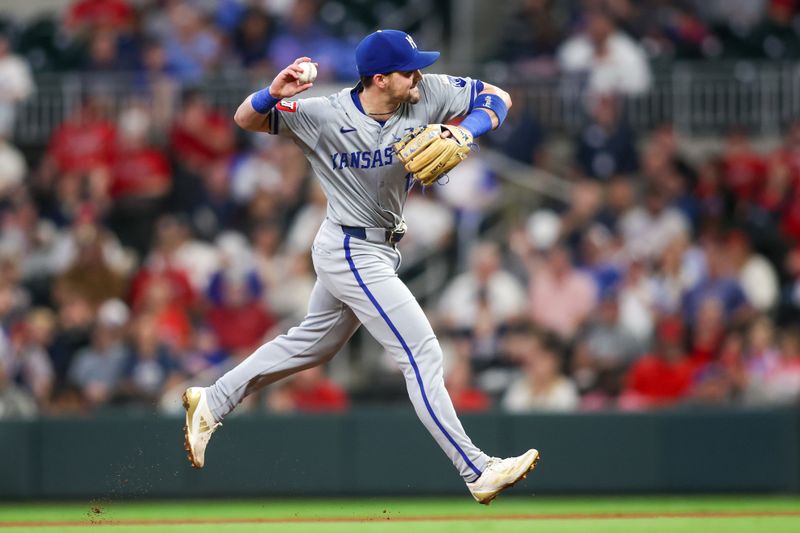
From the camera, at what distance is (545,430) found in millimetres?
11219

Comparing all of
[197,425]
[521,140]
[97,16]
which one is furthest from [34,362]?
[521,140]

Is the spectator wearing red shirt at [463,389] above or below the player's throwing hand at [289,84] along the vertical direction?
below

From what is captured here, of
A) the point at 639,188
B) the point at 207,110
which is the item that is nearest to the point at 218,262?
the point at 207,110

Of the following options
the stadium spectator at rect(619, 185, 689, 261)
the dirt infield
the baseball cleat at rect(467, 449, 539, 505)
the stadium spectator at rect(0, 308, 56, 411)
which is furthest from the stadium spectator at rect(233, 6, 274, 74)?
the baseball cleat at rect(467, 449, 539, 505)

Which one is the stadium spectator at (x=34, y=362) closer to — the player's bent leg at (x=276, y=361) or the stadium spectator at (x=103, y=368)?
the stadium spectator at (x=103, y=368)

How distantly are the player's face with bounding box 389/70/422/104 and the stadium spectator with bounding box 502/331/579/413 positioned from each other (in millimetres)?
4253

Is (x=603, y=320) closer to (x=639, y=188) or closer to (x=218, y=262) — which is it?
(x=639, y=188)

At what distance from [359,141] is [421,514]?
367 cm

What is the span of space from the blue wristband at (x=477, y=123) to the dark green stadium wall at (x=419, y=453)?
426cm

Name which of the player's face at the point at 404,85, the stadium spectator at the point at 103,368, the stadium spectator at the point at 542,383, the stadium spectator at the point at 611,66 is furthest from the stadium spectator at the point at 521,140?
the player's face at the point at 404,85

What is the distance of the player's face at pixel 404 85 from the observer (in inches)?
281

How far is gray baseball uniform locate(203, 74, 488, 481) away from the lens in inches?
285

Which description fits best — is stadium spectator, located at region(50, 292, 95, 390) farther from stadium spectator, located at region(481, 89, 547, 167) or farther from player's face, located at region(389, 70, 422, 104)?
player's face, located at region(389, 70, 422, 104)

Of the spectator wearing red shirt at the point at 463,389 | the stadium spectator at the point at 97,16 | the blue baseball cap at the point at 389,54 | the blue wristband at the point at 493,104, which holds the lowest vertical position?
the spectator wearing red shirt at the point at 463,389
